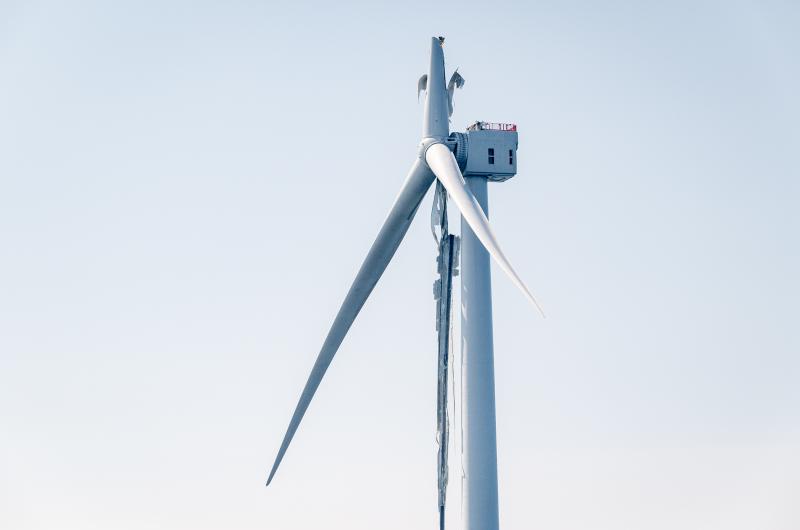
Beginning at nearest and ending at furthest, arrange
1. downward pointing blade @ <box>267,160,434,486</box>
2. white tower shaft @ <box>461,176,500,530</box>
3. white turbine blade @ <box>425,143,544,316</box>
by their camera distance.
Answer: white turbine blade @ <box>425,143,544,316</box>
white tower shaft @ <box>461,176,500,530</box>
downward pointing blade @ <box>267,160,434,486</box>

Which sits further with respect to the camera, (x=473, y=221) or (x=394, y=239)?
(x=394, y=239)

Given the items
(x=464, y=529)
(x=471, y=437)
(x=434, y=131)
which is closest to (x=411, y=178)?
(x=434, y=131)

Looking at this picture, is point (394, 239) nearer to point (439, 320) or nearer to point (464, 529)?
point (439, 320)

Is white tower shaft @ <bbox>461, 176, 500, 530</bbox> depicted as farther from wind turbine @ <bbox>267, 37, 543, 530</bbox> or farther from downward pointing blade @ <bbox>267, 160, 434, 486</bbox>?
downward pointing blade @ <bbox>267, 160, 434, 486</bbox>

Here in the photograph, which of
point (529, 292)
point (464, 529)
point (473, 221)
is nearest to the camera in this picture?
point (529, 292)

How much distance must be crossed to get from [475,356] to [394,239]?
9.03m

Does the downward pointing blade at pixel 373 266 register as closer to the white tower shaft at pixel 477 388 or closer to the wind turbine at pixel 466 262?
the wind turbine at pixel 466 262

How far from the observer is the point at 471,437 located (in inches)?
2921

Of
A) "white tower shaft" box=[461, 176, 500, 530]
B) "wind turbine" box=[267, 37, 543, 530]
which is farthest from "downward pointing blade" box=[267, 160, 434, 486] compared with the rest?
"white tower shaft" box=[461, 176, 500, 530]

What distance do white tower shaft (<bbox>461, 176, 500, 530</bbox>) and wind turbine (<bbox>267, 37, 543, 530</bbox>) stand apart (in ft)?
0.20

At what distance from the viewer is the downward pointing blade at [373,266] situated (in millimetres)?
77312

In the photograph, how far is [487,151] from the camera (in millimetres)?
81250

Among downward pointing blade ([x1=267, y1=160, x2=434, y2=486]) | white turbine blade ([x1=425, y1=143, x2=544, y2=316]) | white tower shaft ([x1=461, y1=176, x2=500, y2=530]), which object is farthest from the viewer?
downward pointing blade ([x1=267, y1=160, x2=434, y2=486])

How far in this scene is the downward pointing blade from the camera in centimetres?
7731
